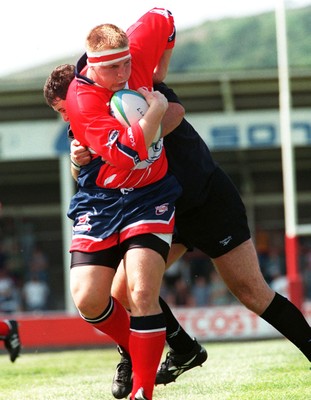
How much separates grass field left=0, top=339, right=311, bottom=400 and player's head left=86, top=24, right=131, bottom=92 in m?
1.67

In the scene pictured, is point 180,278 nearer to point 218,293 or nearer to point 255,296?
point 218,293

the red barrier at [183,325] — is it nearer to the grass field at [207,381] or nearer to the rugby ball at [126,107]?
the grass field at [207,381]

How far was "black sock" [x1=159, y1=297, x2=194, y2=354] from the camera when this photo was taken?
559cm

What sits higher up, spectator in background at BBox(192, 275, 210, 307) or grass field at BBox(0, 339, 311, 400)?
grass field at BBox(0, 339, 311, 400)

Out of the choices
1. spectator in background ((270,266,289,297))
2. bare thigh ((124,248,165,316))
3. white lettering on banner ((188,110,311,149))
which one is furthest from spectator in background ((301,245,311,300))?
bare thigh ((124,248,165,316))

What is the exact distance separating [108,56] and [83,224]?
77 centimetres

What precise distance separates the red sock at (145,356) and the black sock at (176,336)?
90 centimetres

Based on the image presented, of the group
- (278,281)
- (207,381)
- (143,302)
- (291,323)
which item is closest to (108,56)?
(143,302)

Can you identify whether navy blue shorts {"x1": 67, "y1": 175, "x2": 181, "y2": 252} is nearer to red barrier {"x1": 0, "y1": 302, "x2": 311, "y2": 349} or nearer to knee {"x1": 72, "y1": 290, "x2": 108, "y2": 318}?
knee {"x1": 72, "y1": 290, "x2": 108, "y2": 318}

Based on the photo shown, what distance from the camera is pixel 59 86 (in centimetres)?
489

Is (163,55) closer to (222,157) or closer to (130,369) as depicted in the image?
(130,369)

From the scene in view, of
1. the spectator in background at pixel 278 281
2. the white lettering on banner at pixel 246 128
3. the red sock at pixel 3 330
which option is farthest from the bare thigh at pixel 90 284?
the white lettering on banner at pixel 246 128

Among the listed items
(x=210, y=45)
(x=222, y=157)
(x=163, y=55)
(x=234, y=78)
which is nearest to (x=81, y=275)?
(x=163, y=55)

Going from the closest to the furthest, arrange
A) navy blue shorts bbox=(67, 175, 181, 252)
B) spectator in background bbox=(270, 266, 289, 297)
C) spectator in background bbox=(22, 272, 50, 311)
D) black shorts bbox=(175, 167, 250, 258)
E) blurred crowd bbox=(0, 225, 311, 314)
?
navy blue shorts bbox=(67, 175, 181, 252) < black shorts bbox=(175, 167, 250, 258) < spectator in background bbox=(270, 266, 289, 297) < blurred crowd bbox=(0, 225, 311, 314) < spectator in background bbox=(22, 272, 50, 311)
